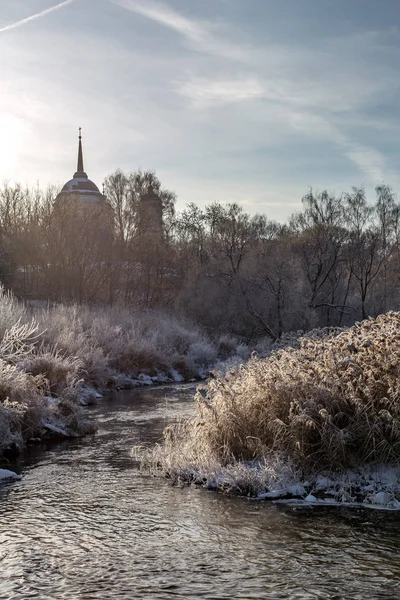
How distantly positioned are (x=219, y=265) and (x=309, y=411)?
40514 mm

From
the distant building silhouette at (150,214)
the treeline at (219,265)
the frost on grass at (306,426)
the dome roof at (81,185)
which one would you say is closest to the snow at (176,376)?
the treeline at (219,265)

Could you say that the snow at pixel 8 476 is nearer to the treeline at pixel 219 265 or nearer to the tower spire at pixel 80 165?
the treeline at pixel 219 265

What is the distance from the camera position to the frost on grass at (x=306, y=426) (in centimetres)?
959

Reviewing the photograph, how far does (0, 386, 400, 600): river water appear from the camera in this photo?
6266 mm

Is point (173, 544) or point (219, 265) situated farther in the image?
point (219, 265)

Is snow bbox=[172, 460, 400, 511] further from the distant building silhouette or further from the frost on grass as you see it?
the distant building silhouette

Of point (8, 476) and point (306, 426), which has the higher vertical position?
point (306, 426)

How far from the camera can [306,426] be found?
988 cm

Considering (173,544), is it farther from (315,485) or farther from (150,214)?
(150,214)

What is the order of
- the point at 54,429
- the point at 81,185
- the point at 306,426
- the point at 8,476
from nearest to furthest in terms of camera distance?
the point at 306,426, the point at 8,476, the point at 54,429, the point at 81,185

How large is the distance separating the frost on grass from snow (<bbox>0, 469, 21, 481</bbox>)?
2.19 m

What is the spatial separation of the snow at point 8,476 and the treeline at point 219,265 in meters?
28.6

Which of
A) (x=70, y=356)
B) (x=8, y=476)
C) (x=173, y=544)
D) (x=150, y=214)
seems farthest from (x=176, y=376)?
(x=150, y=214)

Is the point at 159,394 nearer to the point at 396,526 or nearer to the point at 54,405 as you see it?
the point at 54,405
